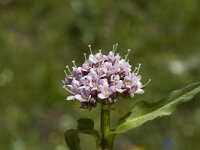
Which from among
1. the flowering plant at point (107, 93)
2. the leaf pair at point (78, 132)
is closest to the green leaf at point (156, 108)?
the flowering plant at point (107, 93)

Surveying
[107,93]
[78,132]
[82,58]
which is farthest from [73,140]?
[82,58]

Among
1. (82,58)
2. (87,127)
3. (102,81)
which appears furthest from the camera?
(82,58)

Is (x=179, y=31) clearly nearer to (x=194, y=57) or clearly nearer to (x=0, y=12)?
(x=194, y=57)

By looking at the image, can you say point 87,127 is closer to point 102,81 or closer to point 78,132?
point 78,132

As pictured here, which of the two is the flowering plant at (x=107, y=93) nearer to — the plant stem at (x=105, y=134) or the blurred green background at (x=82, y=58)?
the plant stem at (x=105, y=134)

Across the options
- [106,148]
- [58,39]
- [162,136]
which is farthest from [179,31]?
[106,148]

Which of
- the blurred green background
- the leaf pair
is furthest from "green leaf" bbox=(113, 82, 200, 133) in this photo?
the blurred green background

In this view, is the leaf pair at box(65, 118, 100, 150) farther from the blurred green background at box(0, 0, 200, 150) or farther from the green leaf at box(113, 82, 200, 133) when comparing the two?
the blurred green background at box(0, 0, 200, 150)
